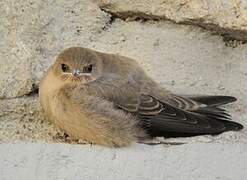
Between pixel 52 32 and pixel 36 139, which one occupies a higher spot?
pixel 52 32

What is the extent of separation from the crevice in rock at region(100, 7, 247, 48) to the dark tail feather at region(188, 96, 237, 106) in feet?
0.96

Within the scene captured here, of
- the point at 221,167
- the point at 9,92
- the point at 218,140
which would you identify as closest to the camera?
the point at 221,167

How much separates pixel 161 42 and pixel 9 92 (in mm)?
716

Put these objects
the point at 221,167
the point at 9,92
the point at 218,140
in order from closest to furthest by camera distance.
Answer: the point at 221,167 < the point at 218,140 < the point at 9,92

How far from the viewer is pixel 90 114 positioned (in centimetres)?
378

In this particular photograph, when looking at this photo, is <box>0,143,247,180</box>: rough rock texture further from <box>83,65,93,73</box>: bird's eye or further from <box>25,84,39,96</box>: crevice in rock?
<box>83,65,93,73</box>: bird's eye

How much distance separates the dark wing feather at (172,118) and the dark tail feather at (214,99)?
4cm

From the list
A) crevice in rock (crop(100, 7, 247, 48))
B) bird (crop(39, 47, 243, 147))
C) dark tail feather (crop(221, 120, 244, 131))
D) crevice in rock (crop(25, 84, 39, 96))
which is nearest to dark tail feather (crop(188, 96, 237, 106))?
bird (crop(39, 47, 243, 147))

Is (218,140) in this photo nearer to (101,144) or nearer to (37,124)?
(101,144)

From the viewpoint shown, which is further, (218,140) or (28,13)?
(28,13)

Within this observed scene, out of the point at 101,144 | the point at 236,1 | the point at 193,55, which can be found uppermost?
the point at 236,1

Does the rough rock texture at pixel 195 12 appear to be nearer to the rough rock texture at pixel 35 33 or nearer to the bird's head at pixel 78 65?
the rough rock texture at pixel 35 33

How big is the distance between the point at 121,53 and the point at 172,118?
0.41 metres

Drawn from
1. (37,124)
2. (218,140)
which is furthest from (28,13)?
(218,140)
